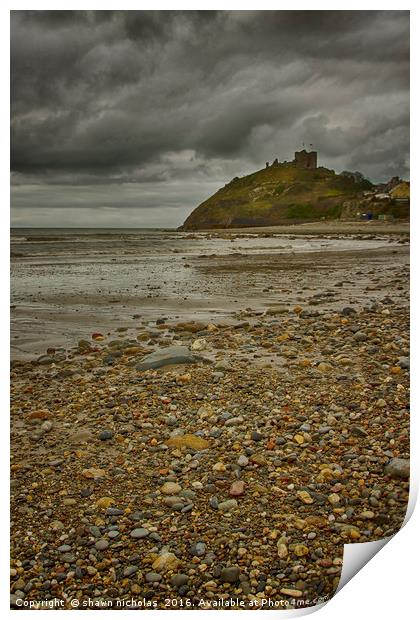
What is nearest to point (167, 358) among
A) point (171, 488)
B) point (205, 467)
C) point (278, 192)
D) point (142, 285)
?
point (205, 467)

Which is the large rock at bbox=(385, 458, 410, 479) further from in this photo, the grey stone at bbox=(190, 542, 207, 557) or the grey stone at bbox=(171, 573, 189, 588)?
the grey stone at bbox=(171, 573, 189, 588)

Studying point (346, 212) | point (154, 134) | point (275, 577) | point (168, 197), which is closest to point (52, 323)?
point (168, 197)

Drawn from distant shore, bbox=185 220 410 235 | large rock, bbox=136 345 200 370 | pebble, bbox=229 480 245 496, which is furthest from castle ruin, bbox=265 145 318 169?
pebble, bbox=229 480 245 496

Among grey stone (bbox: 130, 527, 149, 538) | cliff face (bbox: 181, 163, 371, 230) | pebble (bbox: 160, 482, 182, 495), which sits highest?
cliff face (bbox: 181, 163, 371, 230)

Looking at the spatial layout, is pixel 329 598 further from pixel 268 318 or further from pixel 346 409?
pixel 268 318

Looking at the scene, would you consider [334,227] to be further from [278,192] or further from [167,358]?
[167,358]

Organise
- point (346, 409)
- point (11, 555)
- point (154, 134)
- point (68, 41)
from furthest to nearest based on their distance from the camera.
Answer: point (154, 134), point (68, 41), point (346, 409), point (11, 555)
